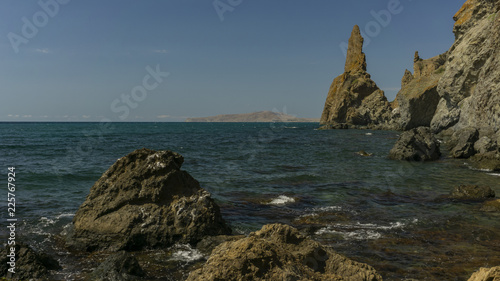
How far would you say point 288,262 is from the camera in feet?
15.0

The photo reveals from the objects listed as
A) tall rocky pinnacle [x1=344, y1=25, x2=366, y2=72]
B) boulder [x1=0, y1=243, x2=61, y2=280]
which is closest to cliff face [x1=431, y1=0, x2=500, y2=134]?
boulder [x1=0, y1=243, x2=61, y2=280]

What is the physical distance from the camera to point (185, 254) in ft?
28.1

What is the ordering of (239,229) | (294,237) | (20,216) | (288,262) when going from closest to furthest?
(288,262) → (294,237) → (239,229) → (20,216)

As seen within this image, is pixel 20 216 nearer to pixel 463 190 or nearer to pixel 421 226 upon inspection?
pixel 421 226

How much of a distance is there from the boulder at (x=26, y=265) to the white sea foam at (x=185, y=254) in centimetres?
283

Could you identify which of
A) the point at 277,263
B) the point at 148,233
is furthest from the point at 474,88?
the point at 277,263

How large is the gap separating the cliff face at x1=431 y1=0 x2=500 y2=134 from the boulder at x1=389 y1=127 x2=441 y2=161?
6.90 metres

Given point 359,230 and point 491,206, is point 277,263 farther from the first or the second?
point 491,206

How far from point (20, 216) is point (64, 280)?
266 inches

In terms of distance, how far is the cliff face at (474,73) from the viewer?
115 ft

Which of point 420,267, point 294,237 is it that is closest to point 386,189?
point 420,267

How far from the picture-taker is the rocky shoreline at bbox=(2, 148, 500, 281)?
17.9ft

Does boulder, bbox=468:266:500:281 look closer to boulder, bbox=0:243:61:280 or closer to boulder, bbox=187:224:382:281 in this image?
boulder, bbox=187:224:382:281

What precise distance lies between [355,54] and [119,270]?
149 m
